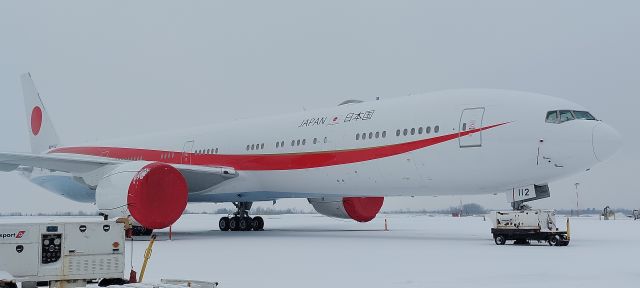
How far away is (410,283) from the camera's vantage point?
Result: 27.1 feet

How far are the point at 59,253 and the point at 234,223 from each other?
17.0 m

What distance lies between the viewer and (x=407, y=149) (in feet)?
53.9

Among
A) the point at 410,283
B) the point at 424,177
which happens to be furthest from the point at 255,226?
the point at 410,283

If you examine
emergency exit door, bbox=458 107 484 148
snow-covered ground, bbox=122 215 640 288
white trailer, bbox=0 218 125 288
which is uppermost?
emergency exit door, bbox=458 107 484 148

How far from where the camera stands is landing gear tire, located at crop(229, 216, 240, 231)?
2453cm

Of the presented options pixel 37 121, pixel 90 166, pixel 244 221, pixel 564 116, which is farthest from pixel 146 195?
pixel 37 121

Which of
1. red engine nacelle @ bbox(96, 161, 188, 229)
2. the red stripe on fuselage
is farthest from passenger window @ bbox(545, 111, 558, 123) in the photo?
red engine nacelle @ bbox(96, 161, 188, 229)

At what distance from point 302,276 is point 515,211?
24.0ft

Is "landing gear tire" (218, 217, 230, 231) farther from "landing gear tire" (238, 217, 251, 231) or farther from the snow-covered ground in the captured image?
the snow-covered ground

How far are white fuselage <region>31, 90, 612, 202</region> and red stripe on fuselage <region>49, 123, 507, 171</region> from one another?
0.10 feet

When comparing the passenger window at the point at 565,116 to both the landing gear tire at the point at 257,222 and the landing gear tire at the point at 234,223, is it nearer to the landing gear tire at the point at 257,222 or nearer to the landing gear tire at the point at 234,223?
the landing gear tire at the point at 257,222

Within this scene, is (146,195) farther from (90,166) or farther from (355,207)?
(355,207)

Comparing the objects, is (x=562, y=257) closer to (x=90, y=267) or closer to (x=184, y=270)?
(x=184, y=270)

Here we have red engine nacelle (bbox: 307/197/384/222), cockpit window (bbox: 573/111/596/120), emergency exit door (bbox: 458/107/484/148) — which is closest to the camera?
cockpit window (bbox: 573/111/596/120)
